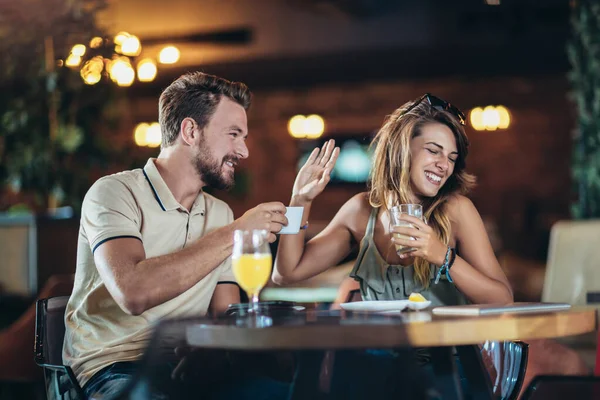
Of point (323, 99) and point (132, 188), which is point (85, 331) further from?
point (323, 99)

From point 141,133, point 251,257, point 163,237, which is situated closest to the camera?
point 251,257

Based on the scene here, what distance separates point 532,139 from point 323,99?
2.99 m

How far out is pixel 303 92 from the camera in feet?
36.3

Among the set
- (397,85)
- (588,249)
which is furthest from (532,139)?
(588,249)

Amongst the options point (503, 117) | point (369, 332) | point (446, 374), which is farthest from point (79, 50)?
point (503, 117)

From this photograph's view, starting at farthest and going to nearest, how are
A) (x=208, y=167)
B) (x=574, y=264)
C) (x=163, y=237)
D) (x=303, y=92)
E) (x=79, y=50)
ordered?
(x=303, y=92), (x=79, y=50), (x=574, y=264), (x=208, y=167), (x=163, y=237)

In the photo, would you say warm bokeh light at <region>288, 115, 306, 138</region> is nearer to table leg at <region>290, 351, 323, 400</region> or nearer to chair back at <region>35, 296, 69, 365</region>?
chair back at <region>35, 296, 69, 365</region>

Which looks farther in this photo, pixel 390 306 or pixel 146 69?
pixel 146 69

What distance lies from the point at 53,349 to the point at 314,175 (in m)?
0.91

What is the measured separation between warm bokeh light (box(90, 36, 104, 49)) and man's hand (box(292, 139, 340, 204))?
8.99ft

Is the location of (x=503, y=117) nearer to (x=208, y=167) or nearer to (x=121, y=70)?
(x=121, y=70)

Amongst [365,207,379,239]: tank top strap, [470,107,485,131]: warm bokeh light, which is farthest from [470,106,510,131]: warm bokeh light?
[365,207,379,239]: tank top strap

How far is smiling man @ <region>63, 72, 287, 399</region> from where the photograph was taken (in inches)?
71.0

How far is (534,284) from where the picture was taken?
7918 mm
